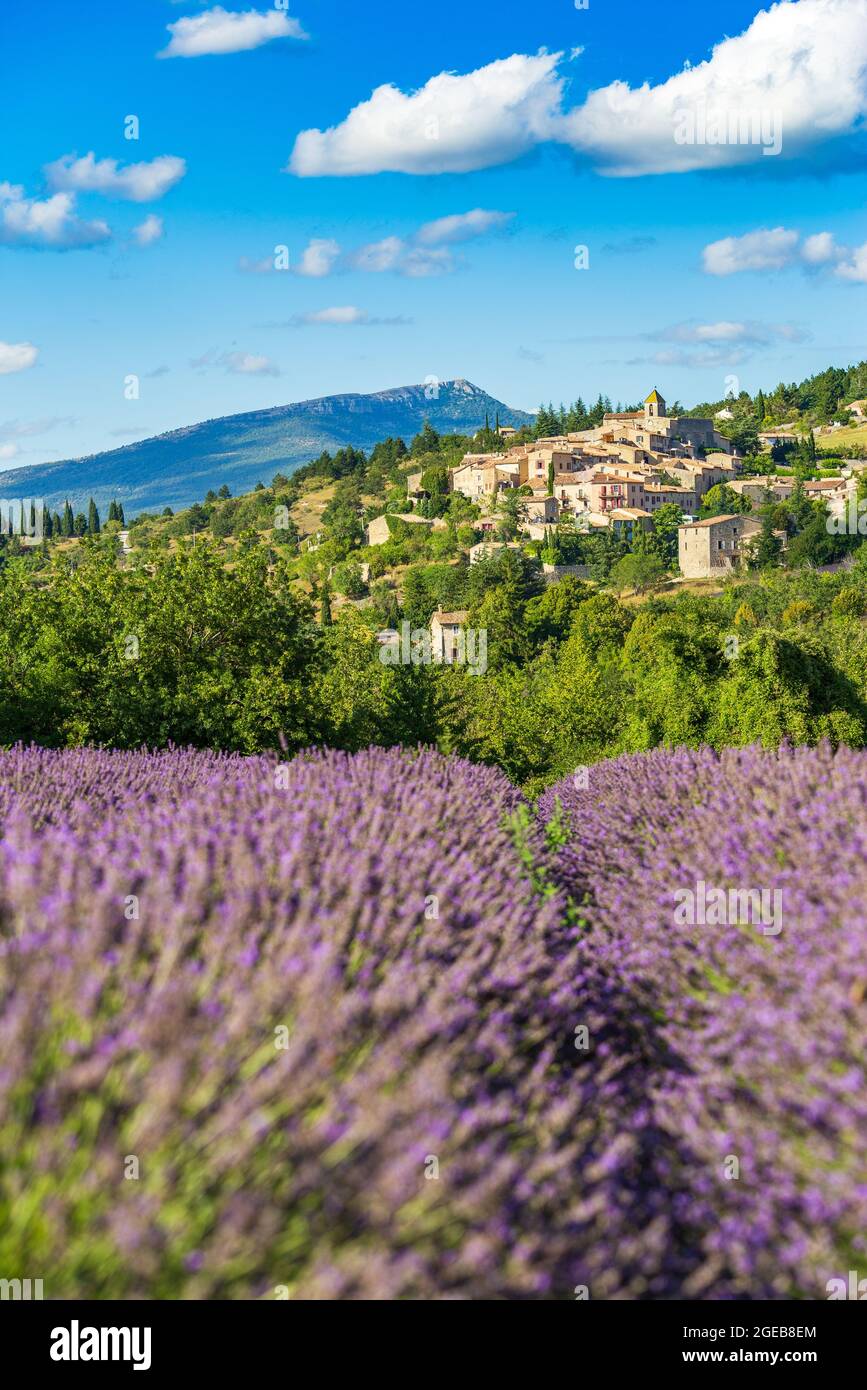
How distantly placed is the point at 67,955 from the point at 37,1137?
2.14ft

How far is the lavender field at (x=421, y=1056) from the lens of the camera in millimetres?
2293

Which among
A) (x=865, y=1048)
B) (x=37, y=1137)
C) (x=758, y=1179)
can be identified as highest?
(x=37, y=1137)

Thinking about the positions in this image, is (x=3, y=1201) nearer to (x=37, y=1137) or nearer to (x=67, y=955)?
(x=37, y=1137)

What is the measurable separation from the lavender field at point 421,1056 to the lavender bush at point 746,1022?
0.01 metres

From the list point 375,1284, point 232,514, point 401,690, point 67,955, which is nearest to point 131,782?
point 67,955

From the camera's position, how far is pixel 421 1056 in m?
3.03

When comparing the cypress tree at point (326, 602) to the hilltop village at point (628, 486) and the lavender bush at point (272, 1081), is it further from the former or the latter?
the hilltop village at point (628, 486)

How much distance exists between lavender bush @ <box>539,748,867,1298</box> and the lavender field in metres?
0.01

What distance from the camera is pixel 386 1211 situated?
229cm

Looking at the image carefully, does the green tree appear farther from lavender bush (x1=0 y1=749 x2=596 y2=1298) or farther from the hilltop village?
lavender bush (x1=0 y1=749 x2=596 y2=1298)

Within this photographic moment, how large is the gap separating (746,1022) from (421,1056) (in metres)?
1.21

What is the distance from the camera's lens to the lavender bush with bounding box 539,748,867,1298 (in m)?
3.04
